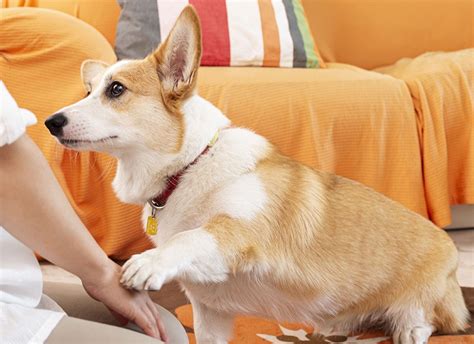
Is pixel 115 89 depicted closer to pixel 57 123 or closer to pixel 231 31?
pixel 57 123

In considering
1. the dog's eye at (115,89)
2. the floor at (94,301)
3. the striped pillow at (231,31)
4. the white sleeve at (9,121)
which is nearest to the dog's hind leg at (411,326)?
the floor at (94,301)

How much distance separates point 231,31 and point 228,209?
1.62m

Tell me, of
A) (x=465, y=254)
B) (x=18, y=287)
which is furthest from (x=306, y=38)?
(x=18, y=287)

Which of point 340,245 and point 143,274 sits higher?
point 143,274

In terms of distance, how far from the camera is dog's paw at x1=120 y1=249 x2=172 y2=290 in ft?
3.31

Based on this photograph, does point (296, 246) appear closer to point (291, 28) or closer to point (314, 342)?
point (314, 342)

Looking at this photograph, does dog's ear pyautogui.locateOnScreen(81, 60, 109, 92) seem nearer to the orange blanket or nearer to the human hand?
the human hand

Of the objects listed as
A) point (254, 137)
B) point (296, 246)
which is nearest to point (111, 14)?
point (254, 137)

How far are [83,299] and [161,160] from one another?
343 millimetres

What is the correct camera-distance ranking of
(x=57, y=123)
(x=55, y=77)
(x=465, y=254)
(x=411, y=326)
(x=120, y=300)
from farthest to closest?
(x=465, y=254) < (x=55, y=77) < (x=411, y=326) < (x=57, y=123) < (x=120, y=300)

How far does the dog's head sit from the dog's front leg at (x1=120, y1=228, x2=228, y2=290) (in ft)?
0.77

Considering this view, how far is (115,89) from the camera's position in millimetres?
1281

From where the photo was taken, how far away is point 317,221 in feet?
4.55

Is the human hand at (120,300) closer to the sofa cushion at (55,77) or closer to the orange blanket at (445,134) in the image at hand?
the sofa cushion at (55,77)
